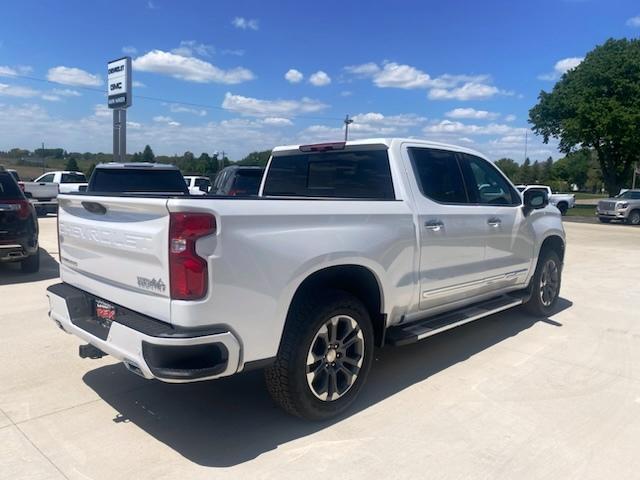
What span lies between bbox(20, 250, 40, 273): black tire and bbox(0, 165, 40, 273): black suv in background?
5.2 inches

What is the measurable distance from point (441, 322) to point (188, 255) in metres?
2.51

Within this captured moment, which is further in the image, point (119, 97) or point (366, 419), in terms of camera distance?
point (119, 97)

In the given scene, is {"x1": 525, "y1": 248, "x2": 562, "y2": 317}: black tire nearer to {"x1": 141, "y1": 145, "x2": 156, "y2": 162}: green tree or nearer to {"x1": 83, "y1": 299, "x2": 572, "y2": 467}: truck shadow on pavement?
{"x1": 83, "y1": 299, "x2": 572, "y2": 467}: truck shadow on pavement

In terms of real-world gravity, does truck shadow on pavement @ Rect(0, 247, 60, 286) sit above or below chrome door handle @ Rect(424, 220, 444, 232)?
below

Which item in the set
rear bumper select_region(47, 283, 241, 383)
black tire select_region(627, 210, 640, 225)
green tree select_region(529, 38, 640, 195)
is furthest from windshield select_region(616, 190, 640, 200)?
rear bumper select_region(47, 283, 241, 383)

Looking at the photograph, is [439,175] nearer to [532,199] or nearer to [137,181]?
[532,199]

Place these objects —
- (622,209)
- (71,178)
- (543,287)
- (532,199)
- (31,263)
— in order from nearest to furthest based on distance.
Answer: (532,199) → (543,287) → (31,263) → (71,178) → (622,209)

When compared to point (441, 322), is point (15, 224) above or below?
above

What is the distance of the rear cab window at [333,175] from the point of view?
4352 mm

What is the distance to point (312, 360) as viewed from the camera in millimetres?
3393

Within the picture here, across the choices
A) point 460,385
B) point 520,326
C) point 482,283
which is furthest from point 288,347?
point 520,326

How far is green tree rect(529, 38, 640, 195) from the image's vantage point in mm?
35719

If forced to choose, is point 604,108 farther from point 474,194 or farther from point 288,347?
point 288,347

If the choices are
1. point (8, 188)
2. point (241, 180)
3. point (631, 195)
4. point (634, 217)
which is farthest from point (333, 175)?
point (631, 195)
